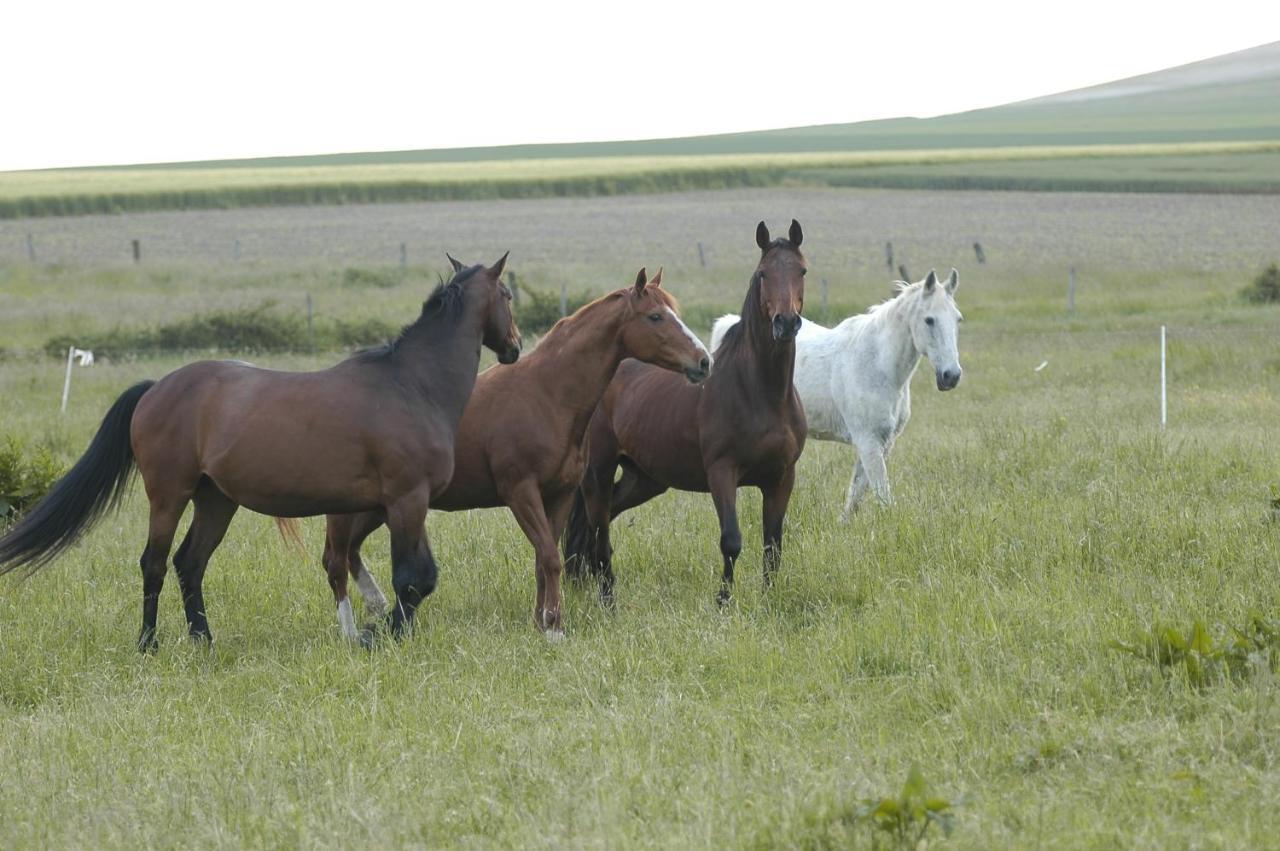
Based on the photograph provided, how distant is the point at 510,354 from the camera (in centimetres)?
818

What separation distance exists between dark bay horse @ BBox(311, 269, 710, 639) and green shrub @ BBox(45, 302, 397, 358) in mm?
19287

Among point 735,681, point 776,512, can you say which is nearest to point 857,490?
point 776,512

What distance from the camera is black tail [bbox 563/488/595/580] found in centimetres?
907

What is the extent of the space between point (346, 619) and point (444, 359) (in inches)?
63.9

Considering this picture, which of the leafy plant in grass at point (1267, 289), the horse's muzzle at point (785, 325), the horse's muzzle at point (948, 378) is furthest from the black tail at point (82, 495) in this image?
the leafy plant in grass at point (1267, 289)

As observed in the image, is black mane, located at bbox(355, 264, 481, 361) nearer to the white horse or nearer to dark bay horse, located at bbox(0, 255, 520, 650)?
dark bay horse, located at bbox(0, 255, 520, 650)

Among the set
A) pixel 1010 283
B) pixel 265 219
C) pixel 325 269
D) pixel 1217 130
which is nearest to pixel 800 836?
pixel 1010 283

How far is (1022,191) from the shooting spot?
73875mm

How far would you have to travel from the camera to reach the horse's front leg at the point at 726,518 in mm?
8133

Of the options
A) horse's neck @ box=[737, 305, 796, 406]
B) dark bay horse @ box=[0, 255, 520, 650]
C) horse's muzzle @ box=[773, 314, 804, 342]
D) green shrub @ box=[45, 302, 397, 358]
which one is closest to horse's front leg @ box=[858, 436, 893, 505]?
horse's neck @ box=[737, 305, 796, 406]

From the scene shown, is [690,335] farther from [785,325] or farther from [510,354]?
[510,354]

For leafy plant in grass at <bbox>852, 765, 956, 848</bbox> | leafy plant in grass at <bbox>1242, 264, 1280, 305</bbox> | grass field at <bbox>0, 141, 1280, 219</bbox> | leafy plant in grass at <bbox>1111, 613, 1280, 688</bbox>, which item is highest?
grass field at <bbox>0, 141, 1280, 219</bbox>

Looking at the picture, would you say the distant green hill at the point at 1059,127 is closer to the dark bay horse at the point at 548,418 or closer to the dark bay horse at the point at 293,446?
the dark bay horse at the point at 548,418

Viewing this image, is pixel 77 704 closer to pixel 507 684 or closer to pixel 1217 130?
pixel 507 684
